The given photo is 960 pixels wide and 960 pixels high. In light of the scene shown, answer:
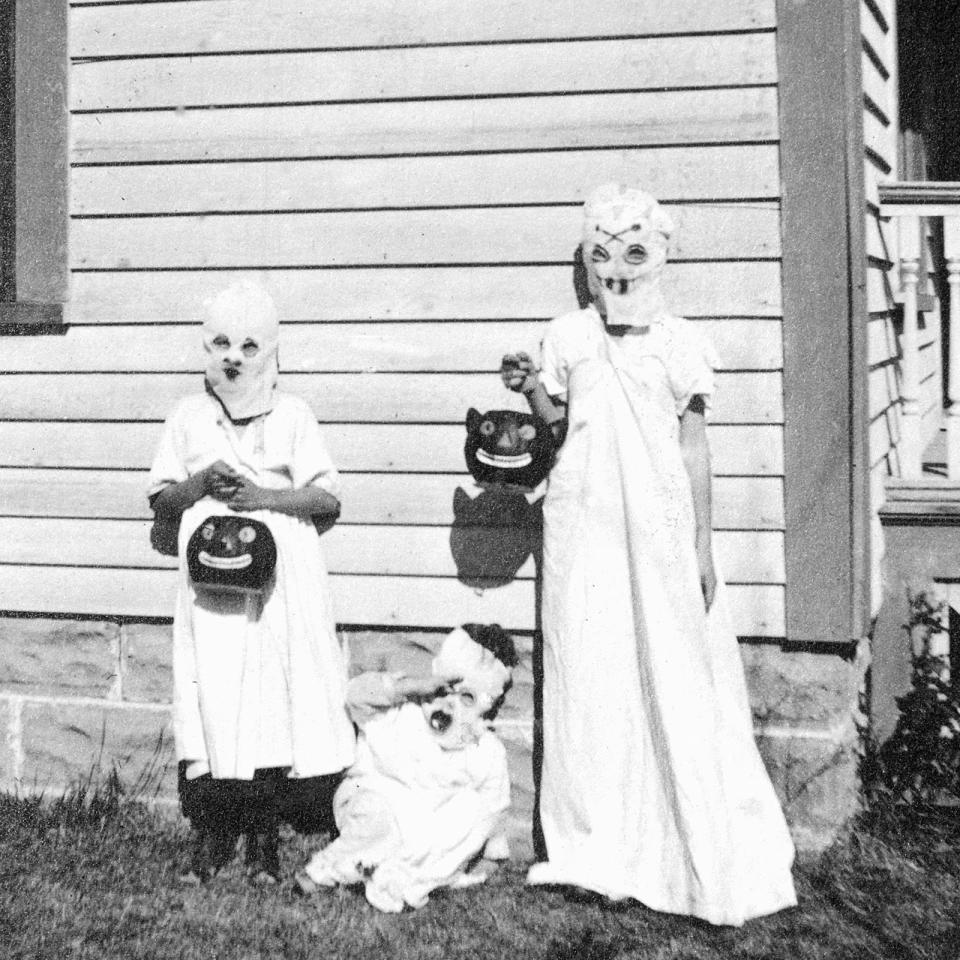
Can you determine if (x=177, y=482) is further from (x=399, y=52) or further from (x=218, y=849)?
(x=399, y=52)

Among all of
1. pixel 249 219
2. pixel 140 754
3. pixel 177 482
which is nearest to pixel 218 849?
pixel 140 754

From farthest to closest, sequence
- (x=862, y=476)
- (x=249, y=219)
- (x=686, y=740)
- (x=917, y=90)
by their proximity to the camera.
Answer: (x=917, y=90), (x=249, y=219), (x=862, y=476), (x=686, y=740)

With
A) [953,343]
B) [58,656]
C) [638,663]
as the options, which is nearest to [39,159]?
[58,656]

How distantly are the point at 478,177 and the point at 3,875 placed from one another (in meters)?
2.92

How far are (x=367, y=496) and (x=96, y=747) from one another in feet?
4.85

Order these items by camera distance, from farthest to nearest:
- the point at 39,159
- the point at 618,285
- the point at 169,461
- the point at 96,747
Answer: the point at 96,747 < the point at 39,159 < the point at 169,461 < the point at 618,285

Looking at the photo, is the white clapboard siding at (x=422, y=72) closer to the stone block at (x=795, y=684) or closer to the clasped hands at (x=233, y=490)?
the clasped hands at (x=233, y=490)

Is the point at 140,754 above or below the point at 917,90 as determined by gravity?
below

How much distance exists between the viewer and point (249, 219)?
4.93 m

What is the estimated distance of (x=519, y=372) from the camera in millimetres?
4289

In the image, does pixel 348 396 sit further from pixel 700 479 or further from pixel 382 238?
pixel 700 479

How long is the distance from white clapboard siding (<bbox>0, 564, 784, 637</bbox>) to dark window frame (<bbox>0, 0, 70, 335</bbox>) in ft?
3.22

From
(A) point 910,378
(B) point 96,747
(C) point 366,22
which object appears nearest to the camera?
(C) point 366,22

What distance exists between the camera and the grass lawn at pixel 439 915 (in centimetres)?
405
